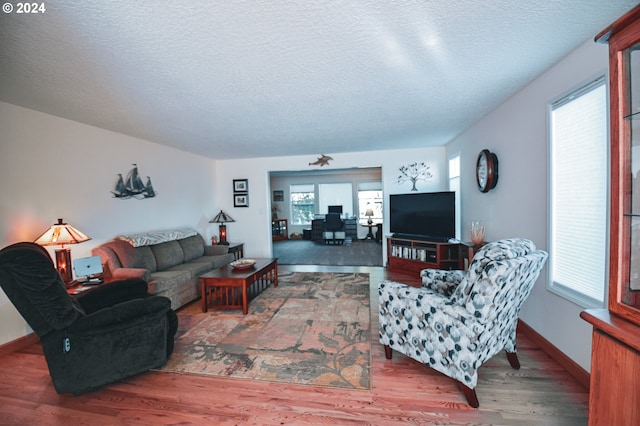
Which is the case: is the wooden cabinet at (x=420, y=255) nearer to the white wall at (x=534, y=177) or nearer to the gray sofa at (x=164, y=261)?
the white wall at (x=534, y=177)

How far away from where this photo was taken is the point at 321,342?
8.08ft

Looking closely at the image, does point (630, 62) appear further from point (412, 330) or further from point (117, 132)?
point (117, 132)

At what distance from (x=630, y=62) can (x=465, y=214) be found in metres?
3.47

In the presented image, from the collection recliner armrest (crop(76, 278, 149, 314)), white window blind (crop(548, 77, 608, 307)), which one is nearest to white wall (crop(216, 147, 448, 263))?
white window blind (crop(548, 77, 608, 307))

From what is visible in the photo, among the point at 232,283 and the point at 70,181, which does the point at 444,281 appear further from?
the point at 70,181

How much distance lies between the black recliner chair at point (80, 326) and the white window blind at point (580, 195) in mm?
3260

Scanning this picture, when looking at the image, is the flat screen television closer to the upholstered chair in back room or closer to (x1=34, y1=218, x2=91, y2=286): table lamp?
the upholstered chair in back room

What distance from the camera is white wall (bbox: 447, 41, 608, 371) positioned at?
6.02 feet

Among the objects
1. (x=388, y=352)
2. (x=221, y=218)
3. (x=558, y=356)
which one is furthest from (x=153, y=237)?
(x=558, y=356)

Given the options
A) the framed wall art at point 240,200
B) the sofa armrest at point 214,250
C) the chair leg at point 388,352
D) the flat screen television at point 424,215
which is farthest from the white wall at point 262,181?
the chair leg at point 388,352

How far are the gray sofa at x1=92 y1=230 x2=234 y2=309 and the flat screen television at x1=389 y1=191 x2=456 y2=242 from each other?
3.36 metres

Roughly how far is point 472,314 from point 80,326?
8.84 ft

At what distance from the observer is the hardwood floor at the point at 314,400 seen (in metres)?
1.59

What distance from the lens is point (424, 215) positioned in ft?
15.2
